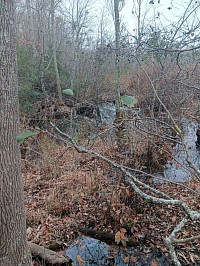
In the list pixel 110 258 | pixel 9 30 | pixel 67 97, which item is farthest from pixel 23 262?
pixel 67 97

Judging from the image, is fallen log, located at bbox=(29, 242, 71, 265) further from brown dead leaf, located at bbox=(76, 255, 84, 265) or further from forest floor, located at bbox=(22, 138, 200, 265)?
forest floor, located at bbox=(22, 138, 200, 265)

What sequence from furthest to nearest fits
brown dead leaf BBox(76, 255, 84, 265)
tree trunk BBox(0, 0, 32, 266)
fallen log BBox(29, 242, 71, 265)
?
brown dead leaf BBox(76, 255, 84, 265)
fallen log BBox(29, 242, 71, 265)
tree trunk BBox(0, 0, 32, 266)

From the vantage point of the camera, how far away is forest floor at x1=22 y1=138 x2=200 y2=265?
11.9 ft

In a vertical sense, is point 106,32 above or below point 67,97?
above

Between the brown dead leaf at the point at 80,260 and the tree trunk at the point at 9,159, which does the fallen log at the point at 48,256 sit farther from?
the tree trunk at the point at 9,159

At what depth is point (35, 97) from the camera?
1056 cm

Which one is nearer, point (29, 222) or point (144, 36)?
point (29, 222)

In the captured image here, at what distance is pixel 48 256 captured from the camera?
123 inches

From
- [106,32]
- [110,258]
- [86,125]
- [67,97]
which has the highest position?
[106,32]

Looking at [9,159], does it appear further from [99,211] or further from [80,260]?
[99,211]

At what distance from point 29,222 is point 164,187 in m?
2.53

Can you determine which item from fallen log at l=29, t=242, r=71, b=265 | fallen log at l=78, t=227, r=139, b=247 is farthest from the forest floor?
fallen log at l=29, t=242, r=71, b=265

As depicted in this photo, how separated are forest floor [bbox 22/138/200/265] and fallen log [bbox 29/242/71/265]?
0.26 metres

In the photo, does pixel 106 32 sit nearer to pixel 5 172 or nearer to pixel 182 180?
pixel 182 180
